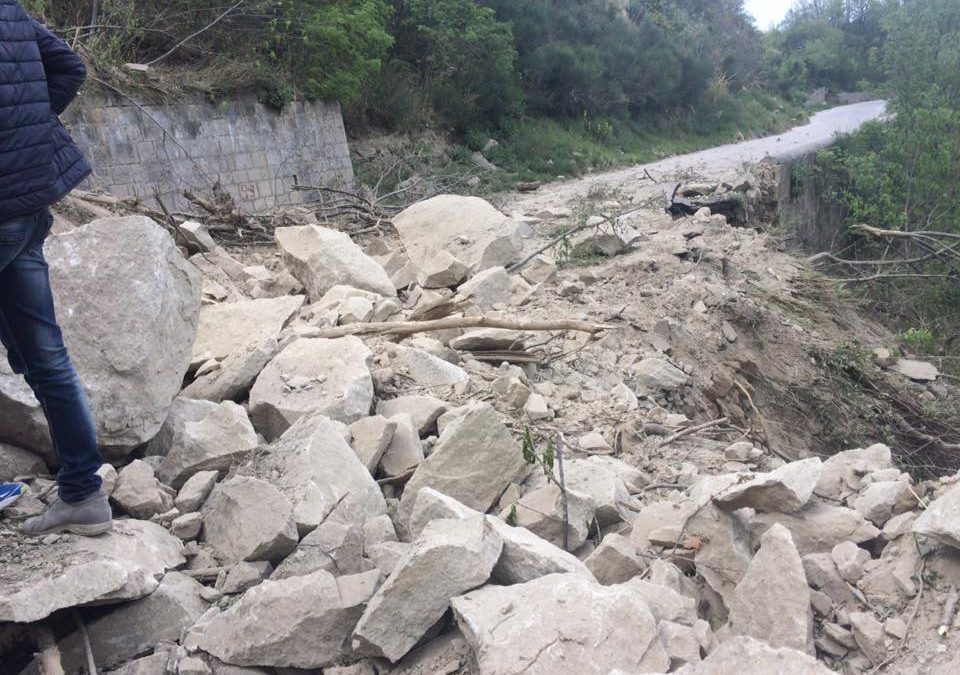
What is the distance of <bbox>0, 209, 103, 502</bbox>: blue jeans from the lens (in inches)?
94.0

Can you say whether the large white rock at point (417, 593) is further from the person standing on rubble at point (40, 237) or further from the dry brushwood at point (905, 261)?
the dry brushwood at point (905, 261)

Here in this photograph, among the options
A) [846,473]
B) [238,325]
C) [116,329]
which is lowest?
[846,473]

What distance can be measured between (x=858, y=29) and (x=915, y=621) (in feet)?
191

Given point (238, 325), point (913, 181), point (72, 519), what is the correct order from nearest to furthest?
point (72, 519) → point (238, 325) → point (913, 181)

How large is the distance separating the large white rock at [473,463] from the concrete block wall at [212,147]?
6.18 meters

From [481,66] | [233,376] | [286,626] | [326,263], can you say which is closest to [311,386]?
[233,376]

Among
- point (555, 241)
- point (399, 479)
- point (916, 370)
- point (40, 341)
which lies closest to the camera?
point (40, 341)

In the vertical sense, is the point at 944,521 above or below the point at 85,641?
above

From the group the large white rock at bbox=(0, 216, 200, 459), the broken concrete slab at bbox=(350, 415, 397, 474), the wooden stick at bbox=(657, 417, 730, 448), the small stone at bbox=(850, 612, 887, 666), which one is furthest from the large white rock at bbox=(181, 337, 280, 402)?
the small stone at bbox=(850, 612, 887, 666)

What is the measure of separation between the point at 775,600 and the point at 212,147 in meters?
10.3

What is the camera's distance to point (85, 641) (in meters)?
2.37

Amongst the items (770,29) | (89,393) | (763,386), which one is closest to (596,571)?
(89,393)

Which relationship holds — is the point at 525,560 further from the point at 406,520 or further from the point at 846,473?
the point at 846,473

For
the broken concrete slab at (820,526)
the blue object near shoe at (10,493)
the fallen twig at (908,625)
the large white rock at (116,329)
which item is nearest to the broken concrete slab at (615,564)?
the broken concrete slab at (820,526)
